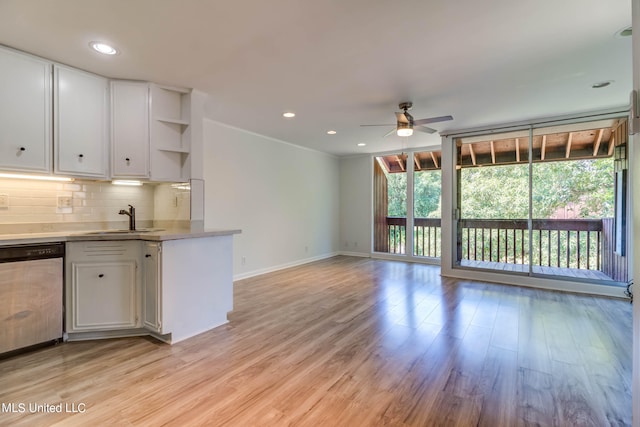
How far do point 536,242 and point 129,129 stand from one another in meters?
5.65

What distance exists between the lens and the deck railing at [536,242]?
14.4 ft

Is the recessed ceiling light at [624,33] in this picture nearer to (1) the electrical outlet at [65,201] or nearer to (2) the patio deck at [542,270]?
(2) the patio deck at [542,270]

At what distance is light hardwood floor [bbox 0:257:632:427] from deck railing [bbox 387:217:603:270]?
1.12 metres

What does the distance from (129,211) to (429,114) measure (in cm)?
396

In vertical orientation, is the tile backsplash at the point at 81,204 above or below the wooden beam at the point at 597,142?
below

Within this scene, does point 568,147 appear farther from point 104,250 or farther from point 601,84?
point 104,250

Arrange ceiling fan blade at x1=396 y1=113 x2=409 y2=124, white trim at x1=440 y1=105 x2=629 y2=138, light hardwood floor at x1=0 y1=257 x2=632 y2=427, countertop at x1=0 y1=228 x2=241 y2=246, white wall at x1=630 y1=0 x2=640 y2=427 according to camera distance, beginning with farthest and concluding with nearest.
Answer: white trim at x1=440 y1=105 x2=629 y2=138 → ceiling fan blade at x1=396 y1=113 x2=409 y2=124 → countertop at x1=0 y1=228 x2=241 y2=246 → light hardwood floor at x1=0 y1=257 x2=632 y2=427 → white wall at x1=630 y1=0 x2=640 y2=427

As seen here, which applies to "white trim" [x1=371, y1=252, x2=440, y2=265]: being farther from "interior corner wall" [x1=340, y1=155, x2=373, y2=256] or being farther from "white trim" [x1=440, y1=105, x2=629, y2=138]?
"white trim" [x1=440, y1=105, x2=629, y2=138]

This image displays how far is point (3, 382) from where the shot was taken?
1984 mm

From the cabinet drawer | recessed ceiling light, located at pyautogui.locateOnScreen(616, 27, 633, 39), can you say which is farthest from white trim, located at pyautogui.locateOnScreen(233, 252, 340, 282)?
recessed ceiling light, located at pyautogui.locateOnScreen(616, 27, 633, 39)

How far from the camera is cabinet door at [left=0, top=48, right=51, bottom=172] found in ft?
7.87

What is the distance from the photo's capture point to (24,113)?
2490 millimetres

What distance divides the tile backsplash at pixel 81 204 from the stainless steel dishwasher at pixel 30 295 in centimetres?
54

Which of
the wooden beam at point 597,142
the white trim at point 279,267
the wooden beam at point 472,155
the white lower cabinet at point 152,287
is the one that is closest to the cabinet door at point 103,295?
the white lower cabinet at point 152,287
